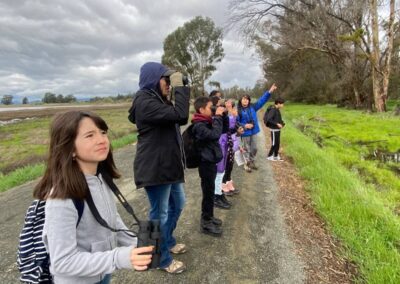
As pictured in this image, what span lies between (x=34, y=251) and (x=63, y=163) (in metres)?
0.46

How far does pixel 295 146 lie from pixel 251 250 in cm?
619

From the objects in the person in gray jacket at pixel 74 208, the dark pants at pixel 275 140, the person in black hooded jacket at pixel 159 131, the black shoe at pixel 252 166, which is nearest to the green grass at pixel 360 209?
the dark pants at pixel 275 140

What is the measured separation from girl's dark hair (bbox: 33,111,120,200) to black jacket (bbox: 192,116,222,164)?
2119 mm

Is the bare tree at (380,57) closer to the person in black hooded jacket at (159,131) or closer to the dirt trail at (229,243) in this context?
the dirt trail at (229,243)

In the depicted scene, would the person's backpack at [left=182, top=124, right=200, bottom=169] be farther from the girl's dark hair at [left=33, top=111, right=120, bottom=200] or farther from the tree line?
the tree line

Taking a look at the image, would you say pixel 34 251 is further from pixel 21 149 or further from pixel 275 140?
pixel 21 149

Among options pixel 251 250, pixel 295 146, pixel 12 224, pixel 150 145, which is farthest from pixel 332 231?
pixel 295 146

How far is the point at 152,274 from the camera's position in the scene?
3.05m

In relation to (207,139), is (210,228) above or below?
below

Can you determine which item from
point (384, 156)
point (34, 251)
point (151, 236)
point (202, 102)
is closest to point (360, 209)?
point (202, 102)

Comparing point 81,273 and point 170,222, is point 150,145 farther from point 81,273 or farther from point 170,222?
point 81,273

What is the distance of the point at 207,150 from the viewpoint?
365cm

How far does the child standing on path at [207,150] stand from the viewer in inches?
143

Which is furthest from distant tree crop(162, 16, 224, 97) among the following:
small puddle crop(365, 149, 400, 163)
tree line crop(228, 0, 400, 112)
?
small puddle crop(365, 149, 400, 163)
